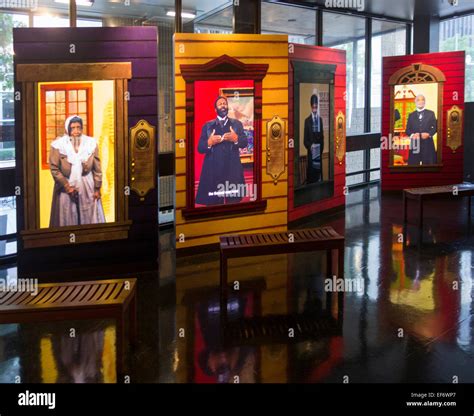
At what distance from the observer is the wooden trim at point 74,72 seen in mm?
5602

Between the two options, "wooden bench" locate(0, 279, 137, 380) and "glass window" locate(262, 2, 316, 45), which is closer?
"wooden bench" locate(0, 279, 137, 380)

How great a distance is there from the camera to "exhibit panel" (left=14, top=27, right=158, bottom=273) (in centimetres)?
565

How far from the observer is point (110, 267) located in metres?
6.12

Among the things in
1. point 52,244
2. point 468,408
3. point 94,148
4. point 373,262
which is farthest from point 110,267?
point 468,408

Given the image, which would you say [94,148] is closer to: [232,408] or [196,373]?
[196,373]

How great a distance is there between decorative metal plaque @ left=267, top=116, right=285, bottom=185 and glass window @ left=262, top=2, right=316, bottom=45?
8.74 feet

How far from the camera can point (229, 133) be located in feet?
23.0

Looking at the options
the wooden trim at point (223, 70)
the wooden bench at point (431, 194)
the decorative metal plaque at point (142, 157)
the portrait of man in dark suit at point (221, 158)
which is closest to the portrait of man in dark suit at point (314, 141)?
the wooden bench at point (431, 194)

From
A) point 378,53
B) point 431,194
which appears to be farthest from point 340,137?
point 378,53

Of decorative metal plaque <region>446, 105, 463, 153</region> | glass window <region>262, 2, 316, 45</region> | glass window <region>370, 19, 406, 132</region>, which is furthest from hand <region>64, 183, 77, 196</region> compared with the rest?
glass window <region>370, 19, 406, 132</region>

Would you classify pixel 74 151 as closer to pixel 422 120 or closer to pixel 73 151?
pixel 73 151

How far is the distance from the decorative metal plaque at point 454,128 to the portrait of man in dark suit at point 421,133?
0.26 m

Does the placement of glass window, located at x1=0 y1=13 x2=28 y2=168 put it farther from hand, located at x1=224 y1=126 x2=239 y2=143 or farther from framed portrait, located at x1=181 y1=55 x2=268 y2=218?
hand, located at x1=224 y1=126 x2=239 y2=143

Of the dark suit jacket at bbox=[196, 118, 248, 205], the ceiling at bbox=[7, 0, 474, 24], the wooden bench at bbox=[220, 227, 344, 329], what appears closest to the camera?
the wooden bench at bbox=[220, 227, 344, 329]
